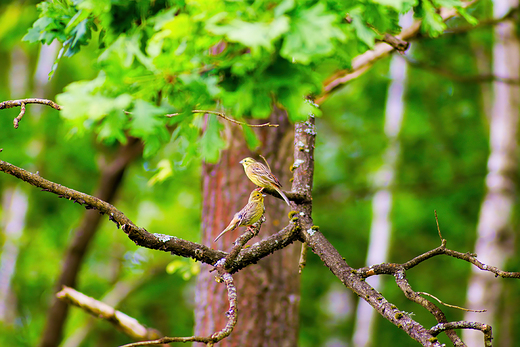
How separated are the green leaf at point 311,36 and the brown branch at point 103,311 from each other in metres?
2.55

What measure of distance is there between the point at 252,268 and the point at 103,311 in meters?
1.18

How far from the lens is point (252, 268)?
3.44m

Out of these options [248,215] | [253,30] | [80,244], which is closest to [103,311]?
[248,215]

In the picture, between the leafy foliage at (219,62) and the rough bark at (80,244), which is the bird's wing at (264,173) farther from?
the rough bark at (80,244)

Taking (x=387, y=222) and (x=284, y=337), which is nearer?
(x=284, y=337)

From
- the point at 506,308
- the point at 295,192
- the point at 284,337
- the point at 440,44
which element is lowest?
the point at 284,337

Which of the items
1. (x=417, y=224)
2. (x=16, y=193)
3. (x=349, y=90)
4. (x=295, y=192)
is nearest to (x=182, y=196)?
(x=16, y=193)

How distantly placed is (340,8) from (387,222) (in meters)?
7.47

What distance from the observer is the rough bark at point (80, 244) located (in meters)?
5.96

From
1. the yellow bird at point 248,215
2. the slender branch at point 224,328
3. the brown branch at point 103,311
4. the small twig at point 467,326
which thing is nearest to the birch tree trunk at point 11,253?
the brown branch at point 103,311

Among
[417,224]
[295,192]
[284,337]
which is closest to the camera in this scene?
[295,192]

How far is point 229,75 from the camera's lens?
1.48m

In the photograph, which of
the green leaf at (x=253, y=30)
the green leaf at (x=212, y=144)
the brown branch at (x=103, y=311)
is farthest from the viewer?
the brown branch at (x=103, y=311)

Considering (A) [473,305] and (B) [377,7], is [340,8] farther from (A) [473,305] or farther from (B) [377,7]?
(A) [473,305]
